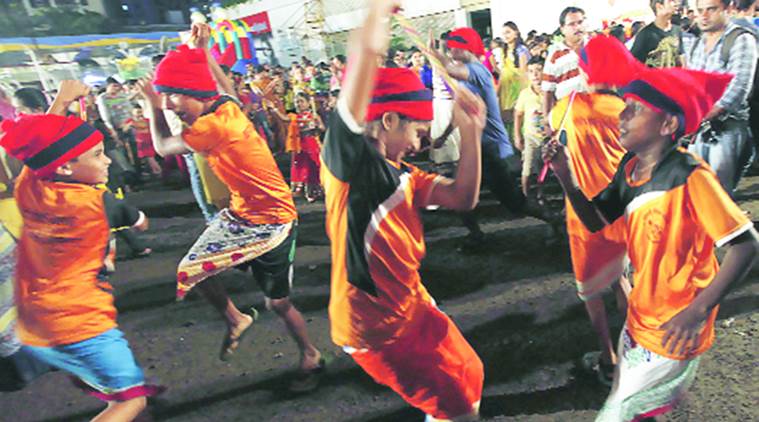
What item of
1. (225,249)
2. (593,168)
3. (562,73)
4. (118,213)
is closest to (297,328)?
(225,249)

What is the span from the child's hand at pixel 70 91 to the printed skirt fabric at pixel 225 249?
1.27 m

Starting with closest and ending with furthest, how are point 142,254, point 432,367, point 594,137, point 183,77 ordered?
point 432,367 < point 594,137 < point 183,77 < point 142,254

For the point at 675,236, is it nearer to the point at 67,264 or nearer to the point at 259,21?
the point at 67,264

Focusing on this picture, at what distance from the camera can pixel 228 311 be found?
139 inches

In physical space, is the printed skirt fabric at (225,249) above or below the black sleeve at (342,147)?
below

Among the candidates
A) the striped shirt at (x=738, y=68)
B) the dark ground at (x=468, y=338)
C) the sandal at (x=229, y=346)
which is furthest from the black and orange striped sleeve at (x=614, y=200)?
the sandal at (x=229, y=346)

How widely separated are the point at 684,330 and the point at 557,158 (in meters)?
0.72

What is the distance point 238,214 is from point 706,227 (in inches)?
97.7

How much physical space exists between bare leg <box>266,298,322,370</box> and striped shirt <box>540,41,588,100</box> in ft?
8.03

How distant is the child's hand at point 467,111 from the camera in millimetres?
1569

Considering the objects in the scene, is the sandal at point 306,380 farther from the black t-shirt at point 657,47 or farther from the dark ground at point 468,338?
the black t-shirt at point 657,47

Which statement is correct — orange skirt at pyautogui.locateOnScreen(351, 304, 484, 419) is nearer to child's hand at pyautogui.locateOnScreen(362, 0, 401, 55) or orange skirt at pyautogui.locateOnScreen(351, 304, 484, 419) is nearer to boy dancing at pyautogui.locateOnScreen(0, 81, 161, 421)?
child's hand at pyautogui.locateOnScreen(362, 0, 401, 55)

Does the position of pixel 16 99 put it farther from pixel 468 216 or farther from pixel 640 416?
pixel 640 416

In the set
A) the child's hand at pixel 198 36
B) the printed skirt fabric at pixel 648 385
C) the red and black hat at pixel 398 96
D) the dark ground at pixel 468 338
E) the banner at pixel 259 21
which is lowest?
the dark ground at pixel 468 338
